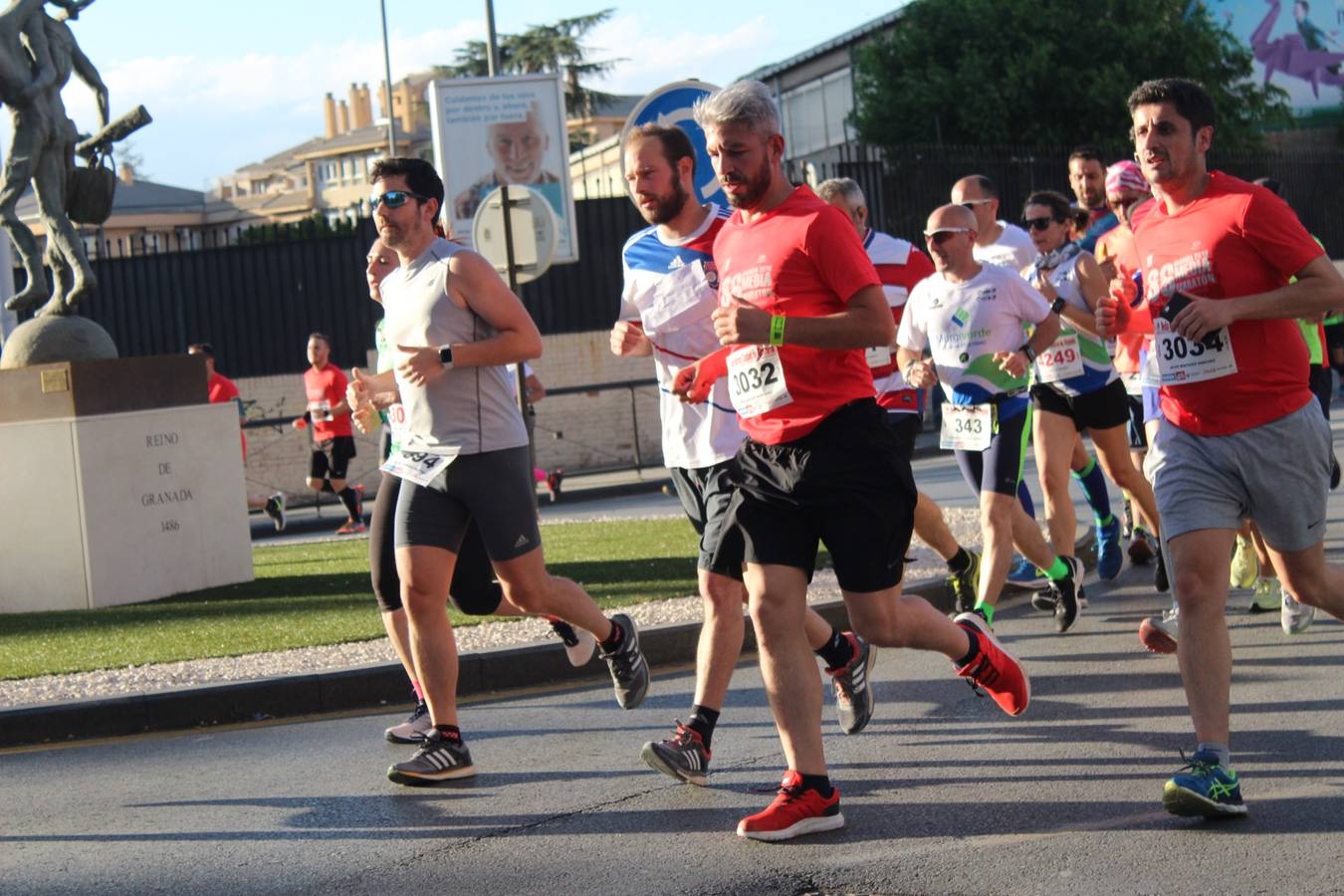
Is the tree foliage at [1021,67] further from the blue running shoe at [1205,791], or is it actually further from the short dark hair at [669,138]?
the blue running shoe at [1205,791]

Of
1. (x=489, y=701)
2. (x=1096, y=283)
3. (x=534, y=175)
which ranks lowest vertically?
(x=489, y=701)

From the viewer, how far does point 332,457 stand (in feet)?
61.9

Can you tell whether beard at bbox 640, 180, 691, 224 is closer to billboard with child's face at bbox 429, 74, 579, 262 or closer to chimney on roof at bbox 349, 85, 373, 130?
billboard with child's face at bbox 429, 74, 579, 262

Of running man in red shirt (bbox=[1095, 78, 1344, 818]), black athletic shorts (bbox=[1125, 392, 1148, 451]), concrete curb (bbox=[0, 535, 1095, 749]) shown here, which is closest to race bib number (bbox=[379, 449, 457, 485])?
concrete curb (bbox=[0, 535, 1095, 749])

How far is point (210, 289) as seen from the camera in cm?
2597

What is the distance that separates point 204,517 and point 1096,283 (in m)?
7.13

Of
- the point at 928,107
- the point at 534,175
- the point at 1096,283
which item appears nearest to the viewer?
the point at 1096,283

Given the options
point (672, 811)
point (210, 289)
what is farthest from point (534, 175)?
point (672, 811)

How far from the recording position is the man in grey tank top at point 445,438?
6172 mm

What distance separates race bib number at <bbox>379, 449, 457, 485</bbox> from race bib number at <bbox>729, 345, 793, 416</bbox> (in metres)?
1.25

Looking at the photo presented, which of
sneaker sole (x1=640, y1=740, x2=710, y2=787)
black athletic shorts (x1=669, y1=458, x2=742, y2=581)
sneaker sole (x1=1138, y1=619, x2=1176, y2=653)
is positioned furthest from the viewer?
sneaker sole (x1=1138, y1=619, x2=1176, y2=653)

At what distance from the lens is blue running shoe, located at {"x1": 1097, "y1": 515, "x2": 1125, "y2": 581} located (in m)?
10.0

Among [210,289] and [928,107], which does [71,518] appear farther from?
[928,107]

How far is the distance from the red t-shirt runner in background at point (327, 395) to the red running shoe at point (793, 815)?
46.1 ft
